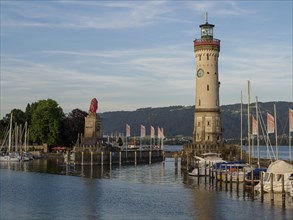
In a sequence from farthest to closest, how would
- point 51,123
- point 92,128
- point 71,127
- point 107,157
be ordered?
point 71,127 → point 51,123 → point 92,128 → point 107,157

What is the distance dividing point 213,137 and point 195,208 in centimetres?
5236

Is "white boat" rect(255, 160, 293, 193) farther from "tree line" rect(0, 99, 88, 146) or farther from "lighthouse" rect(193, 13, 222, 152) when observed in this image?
"tree line" rect(0, 99, 88, 146)

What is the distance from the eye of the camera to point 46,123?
153000mm

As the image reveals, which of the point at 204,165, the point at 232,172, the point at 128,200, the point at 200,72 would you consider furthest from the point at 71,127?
the point at 128,200

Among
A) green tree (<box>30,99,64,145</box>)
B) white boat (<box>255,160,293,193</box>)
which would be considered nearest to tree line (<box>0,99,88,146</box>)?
green tree (<box>30,99,64,145</box>)

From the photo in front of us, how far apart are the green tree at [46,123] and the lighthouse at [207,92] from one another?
57830 millimetres

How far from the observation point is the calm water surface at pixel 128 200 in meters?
51.8

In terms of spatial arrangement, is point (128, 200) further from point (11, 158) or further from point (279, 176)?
point (11, 158)

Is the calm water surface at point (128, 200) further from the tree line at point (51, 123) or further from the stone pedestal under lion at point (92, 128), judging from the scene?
the tree line at point (51, 123)

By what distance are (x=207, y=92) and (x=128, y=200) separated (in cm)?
4851

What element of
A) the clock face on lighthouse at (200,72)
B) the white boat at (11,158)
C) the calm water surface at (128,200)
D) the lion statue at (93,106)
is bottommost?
the calm water surface at (128,200)

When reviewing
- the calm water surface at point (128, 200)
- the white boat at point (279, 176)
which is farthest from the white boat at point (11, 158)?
the white boat at point (279, 176)

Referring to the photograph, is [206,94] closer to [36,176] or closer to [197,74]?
[197,74]

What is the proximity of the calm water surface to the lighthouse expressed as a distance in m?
20.3
